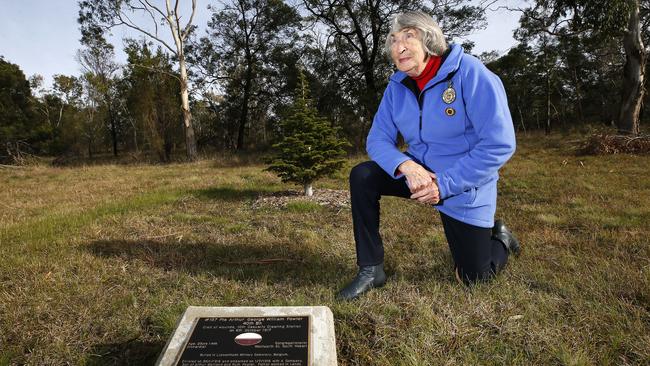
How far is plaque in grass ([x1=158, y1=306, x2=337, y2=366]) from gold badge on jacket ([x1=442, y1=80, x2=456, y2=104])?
5.20 ft

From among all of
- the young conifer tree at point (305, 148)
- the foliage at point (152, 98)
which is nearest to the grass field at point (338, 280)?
the young conifer tree at point (305, 148)

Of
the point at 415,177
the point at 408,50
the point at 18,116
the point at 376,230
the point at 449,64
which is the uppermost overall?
the point at 18,116

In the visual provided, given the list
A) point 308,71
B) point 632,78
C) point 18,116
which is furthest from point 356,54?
point 18,116

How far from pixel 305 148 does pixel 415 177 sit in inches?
183

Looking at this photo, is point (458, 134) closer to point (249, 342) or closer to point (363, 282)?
point (363, 282)

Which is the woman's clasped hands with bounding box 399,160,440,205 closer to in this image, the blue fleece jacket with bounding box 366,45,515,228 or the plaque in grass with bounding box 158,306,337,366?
the blue fleece jacket with bounding box 366,45,515,228

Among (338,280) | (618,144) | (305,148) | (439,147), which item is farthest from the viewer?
(618,144)

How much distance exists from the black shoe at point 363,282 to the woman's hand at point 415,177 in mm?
728

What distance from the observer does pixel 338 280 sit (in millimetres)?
3197

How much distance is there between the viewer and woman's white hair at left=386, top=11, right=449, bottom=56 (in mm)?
2566

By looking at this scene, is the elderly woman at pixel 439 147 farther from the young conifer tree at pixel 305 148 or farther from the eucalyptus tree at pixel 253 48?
the eucalyptus tree at pixel 253 48

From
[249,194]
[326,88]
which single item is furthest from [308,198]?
[326,88]

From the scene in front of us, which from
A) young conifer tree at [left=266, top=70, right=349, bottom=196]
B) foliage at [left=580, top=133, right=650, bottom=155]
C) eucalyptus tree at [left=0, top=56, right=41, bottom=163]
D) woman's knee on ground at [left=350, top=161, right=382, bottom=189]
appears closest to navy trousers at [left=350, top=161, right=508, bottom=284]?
woman's knee on ground at [left=350, top=161, right=382, bottom=189]

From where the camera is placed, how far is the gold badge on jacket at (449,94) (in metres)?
2.57
